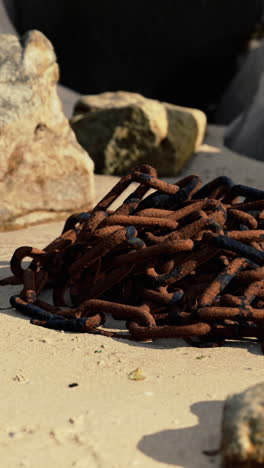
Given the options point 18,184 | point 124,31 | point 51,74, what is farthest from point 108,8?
point 18,184

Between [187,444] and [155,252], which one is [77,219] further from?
[187,444]

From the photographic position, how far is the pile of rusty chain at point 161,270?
2482mm

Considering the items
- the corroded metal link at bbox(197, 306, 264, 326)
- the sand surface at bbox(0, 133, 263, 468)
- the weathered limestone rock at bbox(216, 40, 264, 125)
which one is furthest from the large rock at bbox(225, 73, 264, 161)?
the sand surface at bbox(0, 133, 263, 468)

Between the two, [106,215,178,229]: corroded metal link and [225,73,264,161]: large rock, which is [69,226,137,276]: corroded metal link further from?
[225,73,264,161]: large rock

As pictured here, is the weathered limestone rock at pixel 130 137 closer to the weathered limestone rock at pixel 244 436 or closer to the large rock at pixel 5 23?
the large rock at pixel 5 23

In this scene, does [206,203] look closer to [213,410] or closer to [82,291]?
[82,291]

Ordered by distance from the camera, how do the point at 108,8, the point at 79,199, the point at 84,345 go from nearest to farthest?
the point at 84,345 < the point at 79,199 < the point at 108,8

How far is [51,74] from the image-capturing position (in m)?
5.02

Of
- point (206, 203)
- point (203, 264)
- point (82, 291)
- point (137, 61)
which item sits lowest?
point (137, 61)

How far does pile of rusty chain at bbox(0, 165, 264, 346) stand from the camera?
248 cm

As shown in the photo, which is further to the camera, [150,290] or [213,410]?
[150,290]

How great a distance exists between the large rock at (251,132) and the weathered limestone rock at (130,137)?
91 cm

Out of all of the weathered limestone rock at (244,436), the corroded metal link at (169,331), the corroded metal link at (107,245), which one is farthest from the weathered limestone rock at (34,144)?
the weathered limestone rock at (244,436)

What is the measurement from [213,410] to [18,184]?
3.01m
